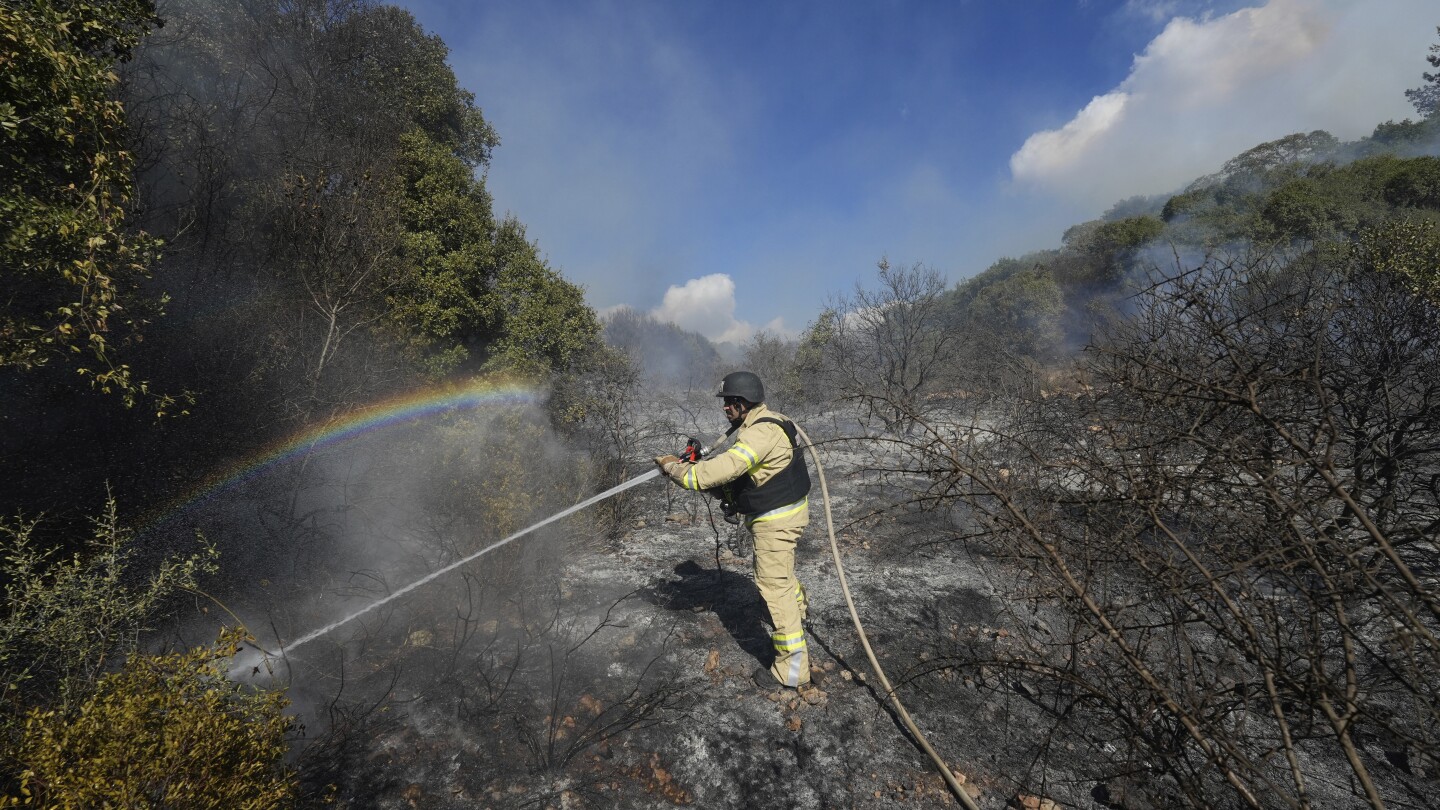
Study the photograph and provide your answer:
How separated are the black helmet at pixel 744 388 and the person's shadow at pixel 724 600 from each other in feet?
7.03

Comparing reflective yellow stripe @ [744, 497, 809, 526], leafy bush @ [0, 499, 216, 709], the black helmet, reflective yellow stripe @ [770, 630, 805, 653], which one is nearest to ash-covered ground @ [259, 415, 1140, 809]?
reflective yellow stripe @ [770, 630, 805, 653]

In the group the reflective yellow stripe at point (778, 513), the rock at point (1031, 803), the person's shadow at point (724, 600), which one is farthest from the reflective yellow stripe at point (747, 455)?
the rock at point (1031, 803)

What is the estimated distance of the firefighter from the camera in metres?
3.91

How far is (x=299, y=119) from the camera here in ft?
32.0

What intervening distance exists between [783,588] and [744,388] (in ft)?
5.20

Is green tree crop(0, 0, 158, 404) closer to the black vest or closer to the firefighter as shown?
the firefighter

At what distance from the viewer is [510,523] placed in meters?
6.33

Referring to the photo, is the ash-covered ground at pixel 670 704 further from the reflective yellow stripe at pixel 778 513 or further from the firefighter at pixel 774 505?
the reflective yellow stripe at pixel 778 513

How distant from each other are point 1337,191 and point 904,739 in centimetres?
3076

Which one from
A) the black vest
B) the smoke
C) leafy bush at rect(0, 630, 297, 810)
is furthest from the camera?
the smoke

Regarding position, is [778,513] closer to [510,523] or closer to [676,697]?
[676,697]

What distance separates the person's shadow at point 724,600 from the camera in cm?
474

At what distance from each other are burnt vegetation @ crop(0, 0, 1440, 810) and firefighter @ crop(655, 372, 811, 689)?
1.03 ft

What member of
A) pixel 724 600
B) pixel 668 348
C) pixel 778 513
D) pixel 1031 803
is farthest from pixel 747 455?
pixel 668 348
